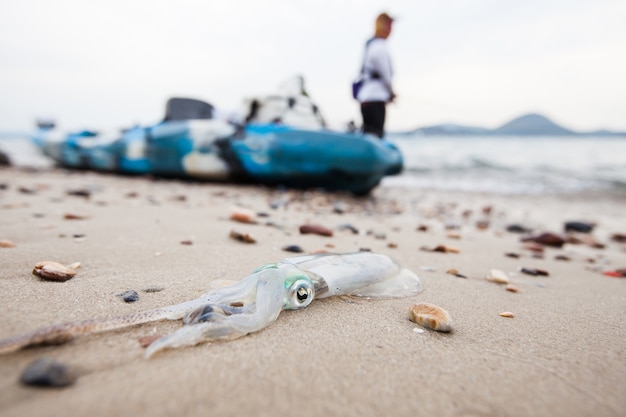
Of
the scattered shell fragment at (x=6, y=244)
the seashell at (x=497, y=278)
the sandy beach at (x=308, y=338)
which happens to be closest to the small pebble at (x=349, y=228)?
the sandy beach at (x=308, y=338)

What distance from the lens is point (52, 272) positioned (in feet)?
4.16

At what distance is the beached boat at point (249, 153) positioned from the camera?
4730 millimetres

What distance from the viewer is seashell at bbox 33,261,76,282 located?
1261 mm

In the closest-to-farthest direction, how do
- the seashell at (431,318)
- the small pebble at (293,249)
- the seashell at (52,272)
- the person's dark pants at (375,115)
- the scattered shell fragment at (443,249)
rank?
1. the seashell at (431,318)
2. the seashell at (52,272)
3. the small pebble at (293,249)
4. the scattered shell fragment at (443,249)
5. the person's dark pants at (375,115)

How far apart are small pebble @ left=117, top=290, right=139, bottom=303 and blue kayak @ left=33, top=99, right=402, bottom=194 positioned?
3724 millimetres

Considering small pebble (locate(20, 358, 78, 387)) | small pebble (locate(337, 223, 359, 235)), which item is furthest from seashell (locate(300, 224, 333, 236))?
small pebble (locate(20, 358, 78, 387))

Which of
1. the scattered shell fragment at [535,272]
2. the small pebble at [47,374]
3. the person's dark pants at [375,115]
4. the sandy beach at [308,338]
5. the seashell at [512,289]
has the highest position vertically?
the person's dark pants at [375,115]

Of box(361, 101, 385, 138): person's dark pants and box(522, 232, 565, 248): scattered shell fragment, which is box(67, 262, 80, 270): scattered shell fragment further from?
box(361, 101, 385, 138): person's dark pants

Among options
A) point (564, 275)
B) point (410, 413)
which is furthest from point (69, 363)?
point (564, 275)

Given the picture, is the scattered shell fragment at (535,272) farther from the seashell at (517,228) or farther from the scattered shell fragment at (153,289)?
the seashell at (517,228)

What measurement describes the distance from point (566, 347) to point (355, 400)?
73cm

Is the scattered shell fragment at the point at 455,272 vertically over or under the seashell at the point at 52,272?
under

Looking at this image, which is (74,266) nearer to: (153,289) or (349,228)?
(153,289)

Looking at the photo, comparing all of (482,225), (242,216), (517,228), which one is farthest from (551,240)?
(242,216)
